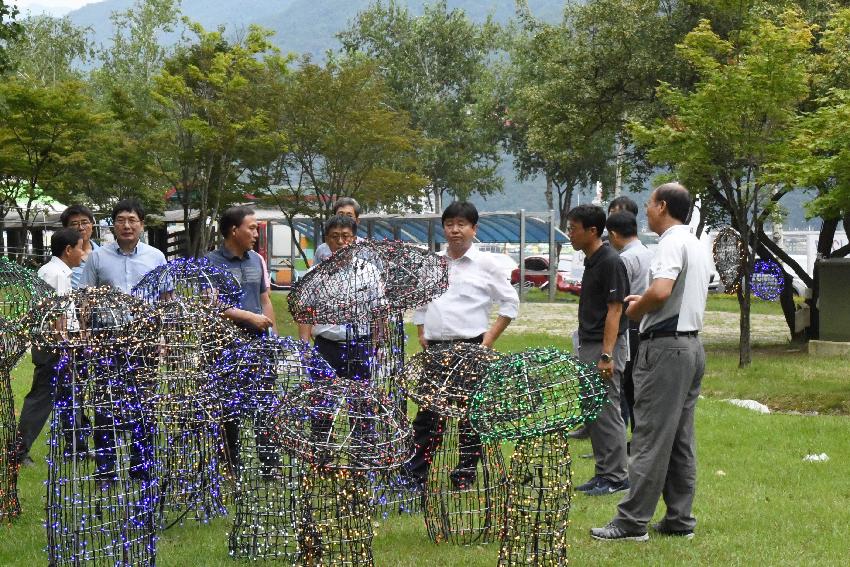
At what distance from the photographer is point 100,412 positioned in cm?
509

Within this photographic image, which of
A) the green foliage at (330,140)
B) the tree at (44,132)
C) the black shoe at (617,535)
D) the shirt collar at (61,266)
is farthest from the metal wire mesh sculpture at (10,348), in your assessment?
the green foliage at (330,140)

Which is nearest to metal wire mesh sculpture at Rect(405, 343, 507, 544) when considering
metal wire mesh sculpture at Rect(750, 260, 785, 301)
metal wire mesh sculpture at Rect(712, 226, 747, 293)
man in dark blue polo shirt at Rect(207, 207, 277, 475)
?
man in dark blue polo shirt at Rect(207, 207, 277, 475)

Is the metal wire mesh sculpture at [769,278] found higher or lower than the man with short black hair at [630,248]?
lower

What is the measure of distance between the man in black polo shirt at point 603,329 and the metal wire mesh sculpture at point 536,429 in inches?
67.6

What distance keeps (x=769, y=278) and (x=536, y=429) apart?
1555 centimetres

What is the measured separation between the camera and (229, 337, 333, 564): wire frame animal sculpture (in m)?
5.42

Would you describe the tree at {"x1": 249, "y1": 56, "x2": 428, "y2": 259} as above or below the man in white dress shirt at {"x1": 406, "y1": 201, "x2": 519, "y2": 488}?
above

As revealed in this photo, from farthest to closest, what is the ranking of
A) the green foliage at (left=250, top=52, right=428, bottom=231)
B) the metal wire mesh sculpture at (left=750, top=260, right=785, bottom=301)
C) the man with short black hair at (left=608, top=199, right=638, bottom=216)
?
the green foliage at (left=250, top=52, right=428, bottom=231) < the metal wire mesh sculpture at (left=750, top=260, right=785, bottom=301) < the man with short black hair at (left=608, top=199, right=638, bottom=216)

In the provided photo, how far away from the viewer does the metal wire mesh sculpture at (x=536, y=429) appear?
4.69 m

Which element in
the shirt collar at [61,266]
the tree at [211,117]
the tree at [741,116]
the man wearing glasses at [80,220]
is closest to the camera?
the shirt collar at [61,266]

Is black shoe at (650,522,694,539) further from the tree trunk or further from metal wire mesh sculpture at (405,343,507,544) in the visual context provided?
the tree trunk

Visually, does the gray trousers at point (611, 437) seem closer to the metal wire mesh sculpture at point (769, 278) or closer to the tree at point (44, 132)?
the metal wire mesh sculpture at point (769, 278)

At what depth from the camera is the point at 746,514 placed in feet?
20.9

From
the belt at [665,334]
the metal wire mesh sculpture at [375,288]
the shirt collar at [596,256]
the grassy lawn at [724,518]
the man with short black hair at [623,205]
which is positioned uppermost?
the man with short black hair at [623,205]
